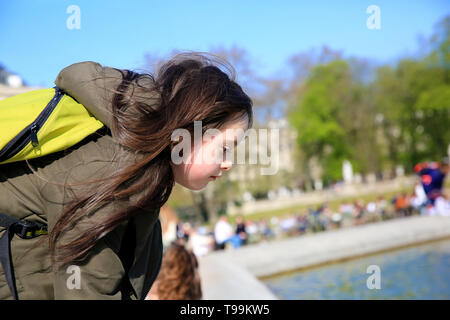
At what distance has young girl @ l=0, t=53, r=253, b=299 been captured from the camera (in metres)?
1.43

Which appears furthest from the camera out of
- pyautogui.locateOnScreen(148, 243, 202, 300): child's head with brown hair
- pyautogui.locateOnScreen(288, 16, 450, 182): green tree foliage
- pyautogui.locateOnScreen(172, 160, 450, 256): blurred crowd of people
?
pyautogui.locateOnScreen(288, 16, 450, 182): green tree foliage

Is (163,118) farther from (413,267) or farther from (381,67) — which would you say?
(381,67)

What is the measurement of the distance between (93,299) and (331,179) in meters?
58.6

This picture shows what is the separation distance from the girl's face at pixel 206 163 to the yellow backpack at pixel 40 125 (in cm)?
28

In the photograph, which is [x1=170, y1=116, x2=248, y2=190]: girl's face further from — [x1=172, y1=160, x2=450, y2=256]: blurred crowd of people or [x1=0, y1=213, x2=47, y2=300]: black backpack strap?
[x1=172, y1=160, x2=450, y2=256]: blurred crowd of people

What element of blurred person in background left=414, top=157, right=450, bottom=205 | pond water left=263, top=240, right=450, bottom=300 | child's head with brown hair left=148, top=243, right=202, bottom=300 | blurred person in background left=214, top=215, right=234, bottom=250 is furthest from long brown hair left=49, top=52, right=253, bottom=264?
blurred person in background left=414, top=157, right=450, bottom=205

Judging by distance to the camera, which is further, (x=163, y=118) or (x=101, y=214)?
(x=163, y=118)

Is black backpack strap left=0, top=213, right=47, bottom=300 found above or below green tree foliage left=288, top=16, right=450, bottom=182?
below

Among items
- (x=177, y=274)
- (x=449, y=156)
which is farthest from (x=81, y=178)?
(x=449, y=156)

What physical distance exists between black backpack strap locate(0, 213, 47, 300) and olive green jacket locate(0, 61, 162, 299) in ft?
0.05

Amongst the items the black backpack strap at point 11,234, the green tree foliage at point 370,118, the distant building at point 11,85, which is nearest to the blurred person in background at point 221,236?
the distant building at point 11,85

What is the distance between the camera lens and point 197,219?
130 feet

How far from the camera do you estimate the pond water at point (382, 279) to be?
8.71 meters

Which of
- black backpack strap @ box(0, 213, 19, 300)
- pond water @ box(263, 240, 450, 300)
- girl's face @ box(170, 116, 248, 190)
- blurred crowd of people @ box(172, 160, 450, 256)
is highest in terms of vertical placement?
blurred crowd of people @ box(172, 160, 450, 256)
